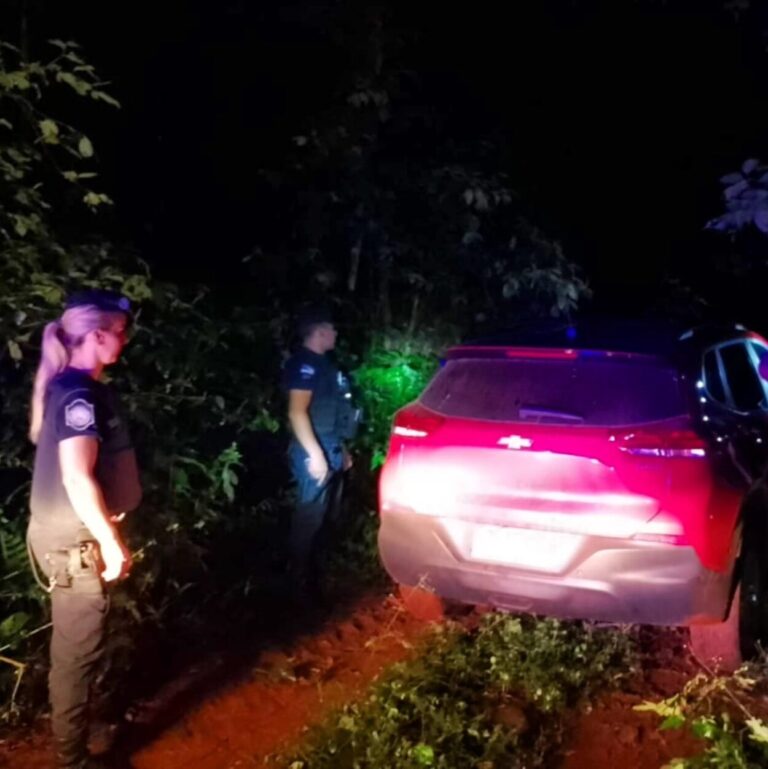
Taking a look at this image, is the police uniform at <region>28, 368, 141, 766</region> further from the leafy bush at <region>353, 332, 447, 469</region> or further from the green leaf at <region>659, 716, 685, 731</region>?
the leafy bush at <region>353, 332, 447, 469</region>

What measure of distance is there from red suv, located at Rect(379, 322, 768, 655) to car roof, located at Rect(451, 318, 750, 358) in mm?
17

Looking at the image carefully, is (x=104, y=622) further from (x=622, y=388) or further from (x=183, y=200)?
(x=183, y=200)

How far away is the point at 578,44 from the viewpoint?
43.2 ft

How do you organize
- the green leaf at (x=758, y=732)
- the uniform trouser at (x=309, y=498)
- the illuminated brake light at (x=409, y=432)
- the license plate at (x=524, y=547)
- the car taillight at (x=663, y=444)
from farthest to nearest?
the uniform trouser at (x=309, y=498) → the illuminated brake light at (x=409, y=432) → the license plate at (x=524, y=547) → the car taillight at (x=663, y=444) → the green leaf at (x=758, y=732)

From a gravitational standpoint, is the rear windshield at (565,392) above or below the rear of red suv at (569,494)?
above

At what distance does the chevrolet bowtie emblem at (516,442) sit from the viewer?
13.6 ft

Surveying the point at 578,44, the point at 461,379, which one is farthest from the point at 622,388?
the point at 578,44

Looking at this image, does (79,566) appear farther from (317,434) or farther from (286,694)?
(317,434)

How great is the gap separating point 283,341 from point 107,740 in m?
3.24

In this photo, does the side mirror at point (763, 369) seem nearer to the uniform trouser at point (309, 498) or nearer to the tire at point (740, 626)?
the tire at point (740, 626)

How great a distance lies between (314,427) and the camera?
530cm

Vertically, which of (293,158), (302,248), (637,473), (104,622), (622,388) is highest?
(293,158)

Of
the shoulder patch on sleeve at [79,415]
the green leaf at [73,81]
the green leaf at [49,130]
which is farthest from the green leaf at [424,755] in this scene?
the green leaf at [73,81]

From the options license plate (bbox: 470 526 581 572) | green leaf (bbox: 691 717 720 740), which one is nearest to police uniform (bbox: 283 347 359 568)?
license plate (bbox: 470 526 581 572)
